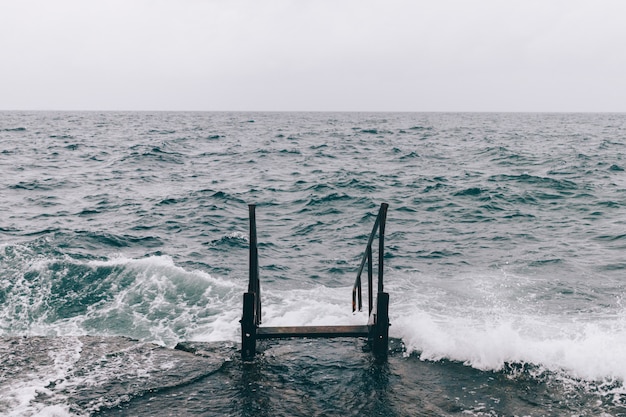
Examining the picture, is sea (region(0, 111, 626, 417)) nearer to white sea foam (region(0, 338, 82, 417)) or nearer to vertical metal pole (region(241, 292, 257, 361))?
white sea foam (region(0, 338, 82, 417))

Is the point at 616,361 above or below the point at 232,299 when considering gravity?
above

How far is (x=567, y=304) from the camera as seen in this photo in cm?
1012

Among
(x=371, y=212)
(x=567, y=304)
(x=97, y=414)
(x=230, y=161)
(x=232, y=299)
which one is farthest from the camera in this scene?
(x=230, y=161)

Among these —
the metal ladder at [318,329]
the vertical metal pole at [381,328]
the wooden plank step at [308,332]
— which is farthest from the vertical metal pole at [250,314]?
the vertical metal pole at [381,328]

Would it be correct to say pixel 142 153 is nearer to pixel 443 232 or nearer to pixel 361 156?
pixel 361 156

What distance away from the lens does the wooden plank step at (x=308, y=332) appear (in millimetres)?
6695

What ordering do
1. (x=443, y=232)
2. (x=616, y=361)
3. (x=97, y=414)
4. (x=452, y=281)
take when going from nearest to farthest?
(x=97, y=414), (x=616, y=361), (x=452, y=281), (x=443, y=232)

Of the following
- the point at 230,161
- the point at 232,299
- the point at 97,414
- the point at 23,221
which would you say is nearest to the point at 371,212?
the point at 232,299

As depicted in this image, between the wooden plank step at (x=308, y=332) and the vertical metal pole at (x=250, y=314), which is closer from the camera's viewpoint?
the vertical metal pole at (x=250, y=314)

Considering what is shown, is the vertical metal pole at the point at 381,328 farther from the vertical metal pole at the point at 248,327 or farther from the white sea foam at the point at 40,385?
the white sea foam at the point at 40,385

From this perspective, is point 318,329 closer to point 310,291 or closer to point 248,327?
point 248,327

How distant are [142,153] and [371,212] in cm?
2159

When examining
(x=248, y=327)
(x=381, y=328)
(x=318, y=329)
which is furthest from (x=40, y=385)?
(x=381, y=328)

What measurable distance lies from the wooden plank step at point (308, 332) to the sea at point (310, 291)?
1.24ft
